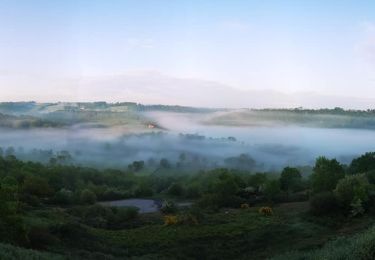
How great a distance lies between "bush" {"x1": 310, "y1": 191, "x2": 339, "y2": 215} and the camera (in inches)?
2977

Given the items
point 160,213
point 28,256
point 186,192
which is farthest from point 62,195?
point 28,256

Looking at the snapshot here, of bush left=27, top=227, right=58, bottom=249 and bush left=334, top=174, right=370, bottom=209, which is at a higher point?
bush left=334, top=174, right=370, bottom=209

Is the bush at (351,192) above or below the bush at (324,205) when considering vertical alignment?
above

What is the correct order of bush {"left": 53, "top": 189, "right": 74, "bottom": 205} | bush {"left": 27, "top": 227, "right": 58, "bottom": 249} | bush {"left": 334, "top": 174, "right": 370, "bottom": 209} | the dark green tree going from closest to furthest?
bush {"left": 27, "top": 227, "right": 58, "bottom": 249}
bush {"left": 334, "top": 174, "right": 370, "bottom": 209}
the dark green tree
bush {"left": 53, "top": 189, "right": 74, "bottom": 205}

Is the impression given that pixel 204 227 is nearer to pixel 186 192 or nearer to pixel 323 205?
pixel 323 205

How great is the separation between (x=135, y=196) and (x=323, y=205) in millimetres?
76950

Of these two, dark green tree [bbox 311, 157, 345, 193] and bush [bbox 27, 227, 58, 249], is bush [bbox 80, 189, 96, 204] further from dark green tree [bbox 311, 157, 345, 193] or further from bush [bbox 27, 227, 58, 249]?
bush [bbox 27, 227, 58, 249]

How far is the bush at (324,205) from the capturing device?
248ft

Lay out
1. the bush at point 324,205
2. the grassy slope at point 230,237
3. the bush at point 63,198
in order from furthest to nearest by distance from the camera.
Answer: the bush at point 63,198, the bush at point 324,205, the grassy slope at point 230,237

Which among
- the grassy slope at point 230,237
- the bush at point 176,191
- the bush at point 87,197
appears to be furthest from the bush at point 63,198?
the grassy slope at point 230,237

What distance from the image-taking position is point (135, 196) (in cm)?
14400

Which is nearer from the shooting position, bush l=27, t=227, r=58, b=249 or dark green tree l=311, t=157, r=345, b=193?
bush l=27, t=227, r=58, b=249

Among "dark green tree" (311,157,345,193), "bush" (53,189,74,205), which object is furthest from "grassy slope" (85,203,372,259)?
"bush" (53,189,74,205)

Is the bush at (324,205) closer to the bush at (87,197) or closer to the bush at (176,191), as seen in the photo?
the bush at (87,197)
